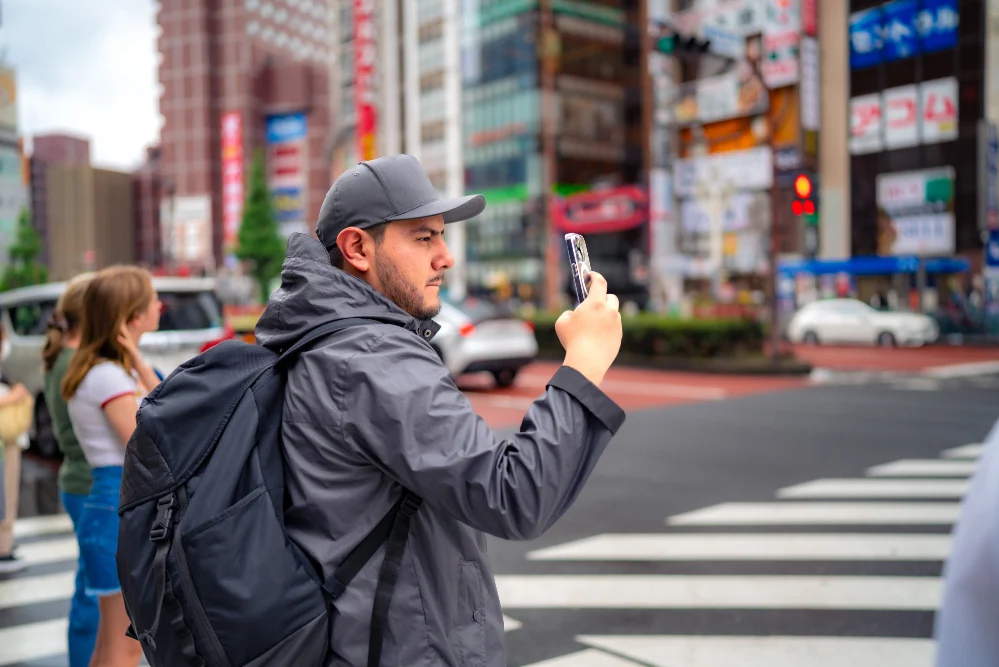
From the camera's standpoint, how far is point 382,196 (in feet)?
5.57

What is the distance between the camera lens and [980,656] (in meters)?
0.87

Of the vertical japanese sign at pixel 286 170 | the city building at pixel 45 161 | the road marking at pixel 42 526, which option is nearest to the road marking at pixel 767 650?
the road marking at pixel 42 526

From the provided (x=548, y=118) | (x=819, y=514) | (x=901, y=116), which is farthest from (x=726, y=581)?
(x=548, y=118)

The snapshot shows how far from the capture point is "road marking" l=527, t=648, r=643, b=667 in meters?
3.94

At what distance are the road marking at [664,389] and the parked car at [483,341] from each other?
4.85 ft

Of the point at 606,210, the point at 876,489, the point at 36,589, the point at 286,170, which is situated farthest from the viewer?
the point at 286,170

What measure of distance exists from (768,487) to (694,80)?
4094 cm

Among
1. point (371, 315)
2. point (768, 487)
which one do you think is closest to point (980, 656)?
point (371, 315)

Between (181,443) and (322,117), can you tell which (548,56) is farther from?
(181,443)

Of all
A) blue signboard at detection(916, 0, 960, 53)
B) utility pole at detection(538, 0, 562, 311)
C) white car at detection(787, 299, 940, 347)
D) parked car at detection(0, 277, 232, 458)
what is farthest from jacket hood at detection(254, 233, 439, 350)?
utility pole at detection(538, 0, 562, 311)

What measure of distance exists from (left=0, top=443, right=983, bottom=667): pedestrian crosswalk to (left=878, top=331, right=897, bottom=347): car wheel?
827 inches

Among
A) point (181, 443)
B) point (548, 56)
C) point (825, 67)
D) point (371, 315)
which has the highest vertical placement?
point (548, 56)

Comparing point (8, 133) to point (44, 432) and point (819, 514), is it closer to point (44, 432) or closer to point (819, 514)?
point (44, 432)

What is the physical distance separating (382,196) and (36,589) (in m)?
4.74
